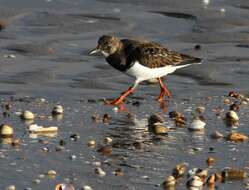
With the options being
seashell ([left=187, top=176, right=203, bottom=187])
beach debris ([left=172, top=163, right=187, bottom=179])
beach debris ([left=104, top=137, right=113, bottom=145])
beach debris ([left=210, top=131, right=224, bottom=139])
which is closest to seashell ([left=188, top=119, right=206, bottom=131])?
beach debris ([left=210, top=131, right=224, bottom=139])

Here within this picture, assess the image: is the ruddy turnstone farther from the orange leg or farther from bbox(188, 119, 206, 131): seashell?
bbox(188, 119, 206, 131): seashell

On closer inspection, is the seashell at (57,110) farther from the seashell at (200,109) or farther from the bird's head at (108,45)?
the bird's head at (108,45)

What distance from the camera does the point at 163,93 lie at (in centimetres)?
1079

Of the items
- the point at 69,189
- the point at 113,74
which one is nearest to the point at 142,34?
the point at 113,74

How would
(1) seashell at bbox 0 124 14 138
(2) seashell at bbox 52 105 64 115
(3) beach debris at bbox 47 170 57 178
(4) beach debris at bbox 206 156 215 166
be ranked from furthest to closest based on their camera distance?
(2) seashell at bbox 52 105 64 115 → (1) seashell at bbox 0 124 14 138 → (4) beach debris at bbox 206 156 215 166 → (3) beach debris at bbox 47 170 57 178

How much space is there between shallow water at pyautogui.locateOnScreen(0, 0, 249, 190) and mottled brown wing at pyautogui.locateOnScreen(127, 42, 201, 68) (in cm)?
31

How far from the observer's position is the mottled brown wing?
35.7 feet

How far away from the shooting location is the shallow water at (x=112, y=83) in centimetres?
782

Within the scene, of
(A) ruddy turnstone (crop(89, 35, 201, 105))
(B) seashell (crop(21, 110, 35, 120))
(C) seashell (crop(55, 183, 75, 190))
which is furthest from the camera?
(A) ruddy turnstone (crop(89, 35, 201, 105))

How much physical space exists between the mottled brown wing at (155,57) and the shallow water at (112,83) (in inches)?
12.4

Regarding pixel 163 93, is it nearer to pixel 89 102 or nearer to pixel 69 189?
pixel 89 102

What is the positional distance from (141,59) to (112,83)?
1.91ft

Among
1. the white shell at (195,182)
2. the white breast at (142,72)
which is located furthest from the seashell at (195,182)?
the white breast at (142,72)

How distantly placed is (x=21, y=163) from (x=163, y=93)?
329 centimetres
